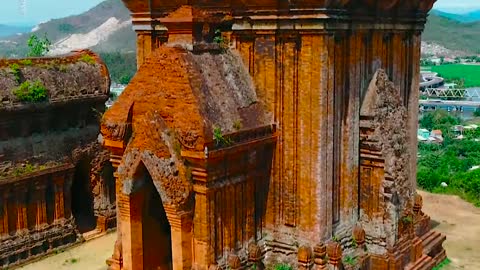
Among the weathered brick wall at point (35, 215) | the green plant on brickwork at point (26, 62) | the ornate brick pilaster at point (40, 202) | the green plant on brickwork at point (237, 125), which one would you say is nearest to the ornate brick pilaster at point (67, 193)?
the weathered brick wall at point (35, 215)

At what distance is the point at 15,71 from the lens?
52.9 ft

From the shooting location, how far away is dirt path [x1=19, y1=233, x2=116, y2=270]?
50.0ft

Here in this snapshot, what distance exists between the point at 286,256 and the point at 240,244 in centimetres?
93

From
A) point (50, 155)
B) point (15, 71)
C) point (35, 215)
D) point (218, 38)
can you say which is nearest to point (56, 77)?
point (15, 71)

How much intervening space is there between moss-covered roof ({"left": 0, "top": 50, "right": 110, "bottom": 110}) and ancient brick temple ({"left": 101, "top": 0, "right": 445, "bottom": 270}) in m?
4.95

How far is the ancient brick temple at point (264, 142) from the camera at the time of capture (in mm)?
10102

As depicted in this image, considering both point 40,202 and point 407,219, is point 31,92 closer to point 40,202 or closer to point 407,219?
point 40,202

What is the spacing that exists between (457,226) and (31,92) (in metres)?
12.1

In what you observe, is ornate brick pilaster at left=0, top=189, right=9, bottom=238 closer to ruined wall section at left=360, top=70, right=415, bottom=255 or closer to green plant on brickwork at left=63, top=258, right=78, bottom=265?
green plant on brickwork at left=63, top=258, right=78, bottom=265

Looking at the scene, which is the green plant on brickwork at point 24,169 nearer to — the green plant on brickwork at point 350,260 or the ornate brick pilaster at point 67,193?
the ornate brick pilaster at point 67,193

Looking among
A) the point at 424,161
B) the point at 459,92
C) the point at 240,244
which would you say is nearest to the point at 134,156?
the point at 240,244

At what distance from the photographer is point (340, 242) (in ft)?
37.4

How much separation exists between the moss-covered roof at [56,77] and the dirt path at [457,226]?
10.2m

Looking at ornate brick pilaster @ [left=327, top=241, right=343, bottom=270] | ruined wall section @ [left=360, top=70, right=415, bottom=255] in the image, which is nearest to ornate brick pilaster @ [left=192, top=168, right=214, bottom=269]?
ornate brick pilaster @ [left=327, top=241, right=343, bottom=270]
